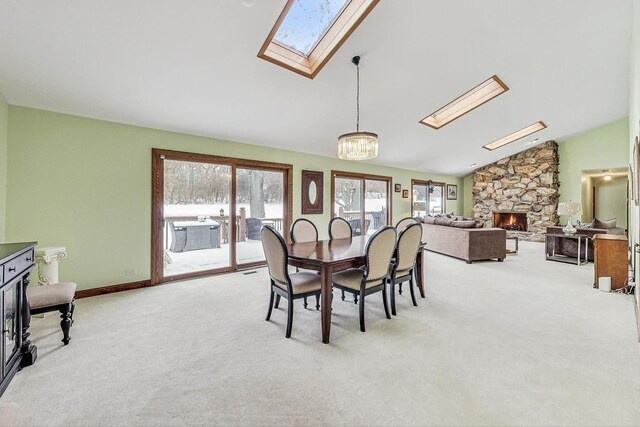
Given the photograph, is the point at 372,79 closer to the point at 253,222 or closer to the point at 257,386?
the point at 253,222

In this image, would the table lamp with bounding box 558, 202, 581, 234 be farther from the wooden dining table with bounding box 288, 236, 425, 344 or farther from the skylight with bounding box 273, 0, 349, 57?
the skylight with bounding box 273, 0, 349, 57

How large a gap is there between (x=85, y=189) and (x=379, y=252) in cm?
368

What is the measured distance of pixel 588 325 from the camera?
2641mm

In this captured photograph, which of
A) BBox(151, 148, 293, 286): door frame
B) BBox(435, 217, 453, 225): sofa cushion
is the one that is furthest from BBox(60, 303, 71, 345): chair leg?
BBox(435, 217, 453, 225): sofa cushion

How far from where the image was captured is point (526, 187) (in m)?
8.29

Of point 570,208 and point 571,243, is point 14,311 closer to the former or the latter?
point 570,208

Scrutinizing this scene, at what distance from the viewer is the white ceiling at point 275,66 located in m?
2.23

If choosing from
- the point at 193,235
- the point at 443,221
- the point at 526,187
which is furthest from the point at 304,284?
the point at 526,187

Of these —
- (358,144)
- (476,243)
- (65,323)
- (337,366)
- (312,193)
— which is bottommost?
(337,366)

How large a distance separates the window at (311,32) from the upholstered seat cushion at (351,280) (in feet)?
7.69

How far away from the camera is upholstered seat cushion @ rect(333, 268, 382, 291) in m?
2.65

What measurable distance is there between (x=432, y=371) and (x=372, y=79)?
3.23 metres

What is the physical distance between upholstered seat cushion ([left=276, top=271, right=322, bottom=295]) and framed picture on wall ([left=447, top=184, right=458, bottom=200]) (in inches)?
332

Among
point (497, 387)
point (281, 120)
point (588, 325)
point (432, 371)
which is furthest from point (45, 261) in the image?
point (588, 325)
